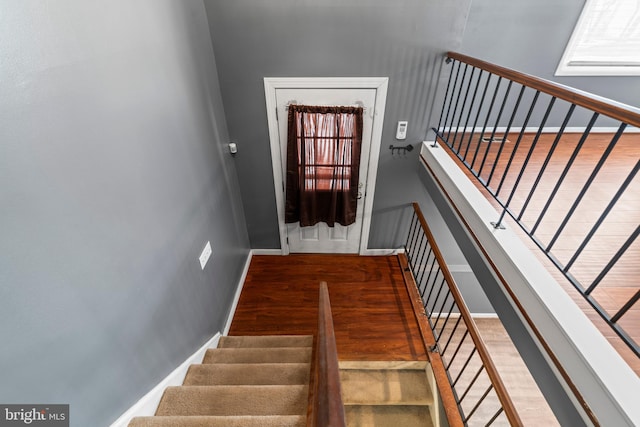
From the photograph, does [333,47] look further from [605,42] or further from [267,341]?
[605,42]

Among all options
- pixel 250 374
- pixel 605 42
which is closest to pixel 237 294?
pixel 250 374

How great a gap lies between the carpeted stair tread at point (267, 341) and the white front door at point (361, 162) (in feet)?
4.47

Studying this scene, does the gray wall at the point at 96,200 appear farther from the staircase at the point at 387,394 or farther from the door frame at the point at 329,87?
the staircase at the point at 387,394

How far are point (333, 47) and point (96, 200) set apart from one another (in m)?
2.20

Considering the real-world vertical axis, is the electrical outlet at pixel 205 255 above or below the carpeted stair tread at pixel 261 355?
above

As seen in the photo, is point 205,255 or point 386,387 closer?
point 205,255

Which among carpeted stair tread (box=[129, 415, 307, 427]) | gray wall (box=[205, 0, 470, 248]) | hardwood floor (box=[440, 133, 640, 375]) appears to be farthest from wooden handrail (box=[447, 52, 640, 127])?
carpeted stair tread (box=[129, 415, 307, 427])

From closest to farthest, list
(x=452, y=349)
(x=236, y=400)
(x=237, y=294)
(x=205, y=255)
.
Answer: (x=236, y=400) → (x=205, y=255) → (x=237, y=294) → (x=452, y=349)

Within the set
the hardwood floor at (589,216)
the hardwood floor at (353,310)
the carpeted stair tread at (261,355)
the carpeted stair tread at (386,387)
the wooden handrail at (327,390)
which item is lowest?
the carpeted stair tread at (386,387)

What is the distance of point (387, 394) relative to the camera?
265cm

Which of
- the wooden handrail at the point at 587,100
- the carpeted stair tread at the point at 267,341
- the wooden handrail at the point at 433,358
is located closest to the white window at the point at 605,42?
the wooden handrail at the point at 587,100

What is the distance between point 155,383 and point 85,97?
1.54m

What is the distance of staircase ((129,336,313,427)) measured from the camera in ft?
4.41

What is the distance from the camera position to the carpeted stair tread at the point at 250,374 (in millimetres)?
1826
